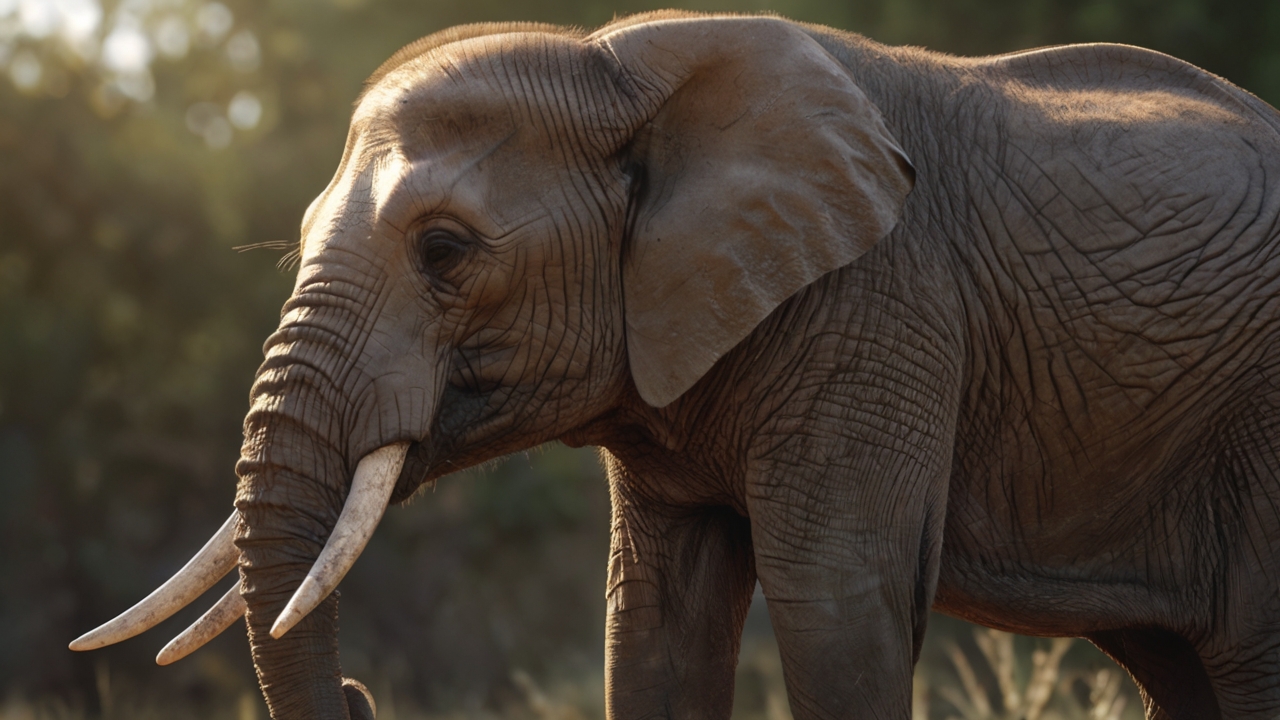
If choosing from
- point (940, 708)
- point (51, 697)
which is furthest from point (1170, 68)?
point (51, 697)

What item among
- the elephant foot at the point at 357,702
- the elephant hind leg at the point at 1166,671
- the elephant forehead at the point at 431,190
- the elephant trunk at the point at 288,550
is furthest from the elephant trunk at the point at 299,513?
the elephant hind leg at the point at 1166,671

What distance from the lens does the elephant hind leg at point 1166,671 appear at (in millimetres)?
4379

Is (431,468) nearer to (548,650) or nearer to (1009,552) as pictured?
(1009,552)

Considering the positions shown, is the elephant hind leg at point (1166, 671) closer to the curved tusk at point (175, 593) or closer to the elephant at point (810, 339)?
the elephant at point (810, 339)

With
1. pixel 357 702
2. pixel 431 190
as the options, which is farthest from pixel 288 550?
pixel 431 190

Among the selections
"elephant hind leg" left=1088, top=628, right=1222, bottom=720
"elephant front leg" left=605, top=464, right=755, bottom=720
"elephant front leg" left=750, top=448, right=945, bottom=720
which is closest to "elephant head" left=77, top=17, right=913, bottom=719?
"elephant front leg" left=750, top=448, right=945, bottom=720

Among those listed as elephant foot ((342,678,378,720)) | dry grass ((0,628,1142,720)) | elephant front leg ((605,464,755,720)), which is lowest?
dry grass ((0,628,1142,720))

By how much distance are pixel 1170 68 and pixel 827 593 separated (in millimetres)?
2034

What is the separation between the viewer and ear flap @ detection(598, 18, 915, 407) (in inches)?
142

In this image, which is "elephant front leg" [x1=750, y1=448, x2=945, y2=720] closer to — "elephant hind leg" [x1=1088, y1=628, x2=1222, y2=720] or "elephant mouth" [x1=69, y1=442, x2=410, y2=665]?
"elephant mouth" [x1=69, y1=442, x2=410, y2=665]

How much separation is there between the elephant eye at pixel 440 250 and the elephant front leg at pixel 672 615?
106cm

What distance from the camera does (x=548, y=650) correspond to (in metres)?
16.8

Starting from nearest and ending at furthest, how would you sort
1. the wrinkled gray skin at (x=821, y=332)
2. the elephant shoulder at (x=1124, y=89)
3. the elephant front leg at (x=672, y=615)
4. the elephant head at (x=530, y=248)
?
the elephant head at (x=530, y=248)
the wrinkled gray skin at (x=821, y=332)
the elephant shoulder at (x=1124, y=89)
the elephant front leg at (x=672, y=615)

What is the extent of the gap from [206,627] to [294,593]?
378 millimetres
